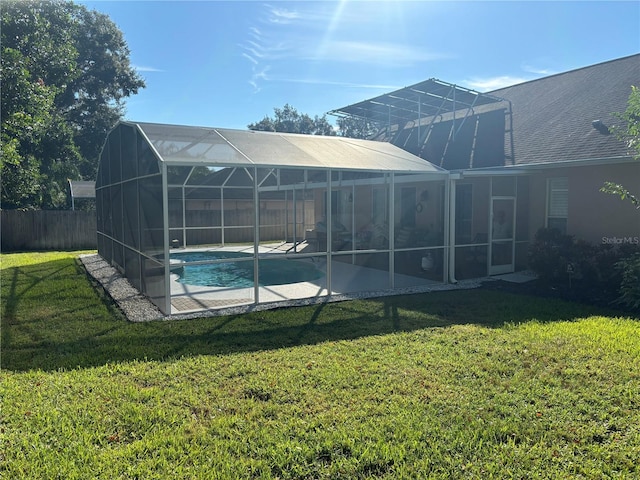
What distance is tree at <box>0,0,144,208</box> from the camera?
11.1m

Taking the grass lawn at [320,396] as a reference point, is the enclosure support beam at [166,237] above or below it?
above

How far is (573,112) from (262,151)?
9081 mm

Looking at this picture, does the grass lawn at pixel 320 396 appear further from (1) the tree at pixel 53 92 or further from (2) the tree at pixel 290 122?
(2) the tree at pixel 290 122

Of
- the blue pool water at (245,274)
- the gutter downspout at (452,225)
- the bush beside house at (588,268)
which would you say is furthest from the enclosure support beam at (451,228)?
the blue pool water at (245,274)

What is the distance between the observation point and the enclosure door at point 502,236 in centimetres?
1137

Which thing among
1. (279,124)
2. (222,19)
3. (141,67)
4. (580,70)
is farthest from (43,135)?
(279,124)

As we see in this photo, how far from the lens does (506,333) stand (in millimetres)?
6422

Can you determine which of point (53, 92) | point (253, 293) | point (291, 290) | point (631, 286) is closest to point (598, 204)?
point (631, 286)

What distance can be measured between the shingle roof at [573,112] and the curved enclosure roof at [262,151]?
3277 mm

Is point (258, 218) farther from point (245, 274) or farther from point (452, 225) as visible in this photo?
point (452, 225)

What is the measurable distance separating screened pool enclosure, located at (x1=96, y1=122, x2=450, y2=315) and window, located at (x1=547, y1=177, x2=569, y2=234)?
294cm

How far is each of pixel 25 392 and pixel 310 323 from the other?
149 inches

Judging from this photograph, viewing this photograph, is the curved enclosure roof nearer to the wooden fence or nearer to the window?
the window

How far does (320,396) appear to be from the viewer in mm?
4328
